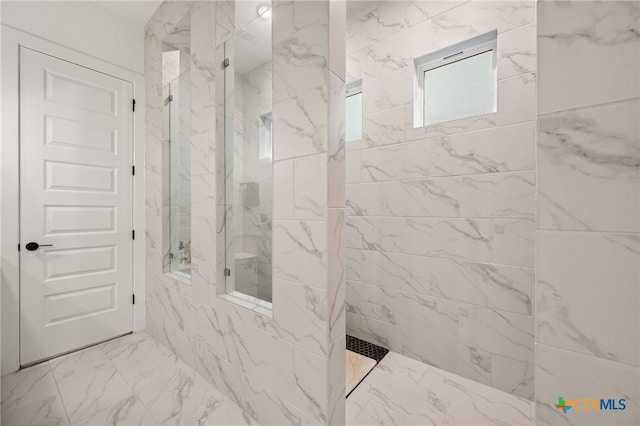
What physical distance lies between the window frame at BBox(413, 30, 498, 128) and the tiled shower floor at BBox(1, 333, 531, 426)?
1.85 metres

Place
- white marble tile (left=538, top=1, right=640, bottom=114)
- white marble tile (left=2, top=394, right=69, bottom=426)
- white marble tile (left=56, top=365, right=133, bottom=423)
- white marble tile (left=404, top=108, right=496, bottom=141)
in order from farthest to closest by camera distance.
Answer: white marble tile (left=404, top=108, right=496, bottom=141) < white marble tile (left=56, top=365, right=133, bottom=423) < white marble tile (left=2, top=394, right=69, bottom=426) < white marble tile (left=538, top=1, right=640, bottom=114)

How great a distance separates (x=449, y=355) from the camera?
190 cm

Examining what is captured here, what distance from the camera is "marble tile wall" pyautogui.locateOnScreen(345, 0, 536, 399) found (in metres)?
1.63

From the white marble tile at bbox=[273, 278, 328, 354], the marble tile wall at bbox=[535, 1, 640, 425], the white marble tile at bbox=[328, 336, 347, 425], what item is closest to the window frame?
the marble tile wall at bbox=[535, 1, 640, 425]

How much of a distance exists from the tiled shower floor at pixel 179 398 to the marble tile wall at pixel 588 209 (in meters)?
1.13

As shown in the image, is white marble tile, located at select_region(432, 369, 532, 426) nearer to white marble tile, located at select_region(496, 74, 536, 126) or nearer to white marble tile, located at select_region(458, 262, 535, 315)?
white marble tile, located at select_region(458, 262, 535, 315)

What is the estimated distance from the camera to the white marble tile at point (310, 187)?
117cm

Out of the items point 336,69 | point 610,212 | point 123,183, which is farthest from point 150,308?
point 610,212

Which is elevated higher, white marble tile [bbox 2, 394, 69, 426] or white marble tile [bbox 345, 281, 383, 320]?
white marble tile [bbox 345, 281, 383, 320]

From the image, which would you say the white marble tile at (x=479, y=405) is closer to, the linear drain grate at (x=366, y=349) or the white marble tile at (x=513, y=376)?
the white marble tile at (x=513, y=376)

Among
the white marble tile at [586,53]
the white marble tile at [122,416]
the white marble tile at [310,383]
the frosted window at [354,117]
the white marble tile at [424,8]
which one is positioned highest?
the white marble tile at [424,8]

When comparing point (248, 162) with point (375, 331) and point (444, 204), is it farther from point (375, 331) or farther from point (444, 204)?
point (375, 331)

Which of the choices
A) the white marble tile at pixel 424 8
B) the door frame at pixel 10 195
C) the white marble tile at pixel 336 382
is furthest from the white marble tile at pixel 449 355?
the door frame at pixel 10 195

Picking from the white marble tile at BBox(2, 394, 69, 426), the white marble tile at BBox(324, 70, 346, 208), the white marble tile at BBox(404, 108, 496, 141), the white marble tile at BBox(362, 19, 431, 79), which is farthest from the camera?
the white marble tile at BBox(362, 19, 431, 79)
